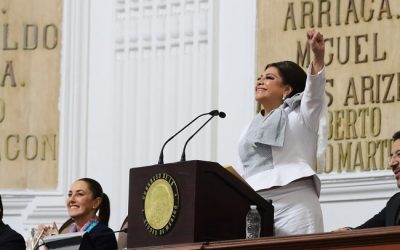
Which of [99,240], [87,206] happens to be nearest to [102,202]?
[87,206]

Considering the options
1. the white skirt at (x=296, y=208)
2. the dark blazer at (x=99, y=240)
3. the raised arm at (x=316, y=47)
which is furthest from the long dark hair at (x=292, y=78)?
the dark blazer at (x=99, y=240)

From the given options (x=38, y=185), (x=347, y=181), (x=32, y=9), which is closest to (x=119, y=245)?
(x=347, y=181)

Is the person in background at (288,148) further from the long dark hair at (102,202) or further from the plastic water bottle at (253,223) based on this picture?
the long dark hair at (102,202)

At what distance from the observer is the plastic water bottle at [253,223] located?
5742mm

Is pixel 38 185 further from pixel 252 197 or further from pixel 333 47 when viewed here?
pixel 252 197

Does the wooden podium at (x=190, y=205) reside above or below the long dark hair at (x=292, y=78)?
below

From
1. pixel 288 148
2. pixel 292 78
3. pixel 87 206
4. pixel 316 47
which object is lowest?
pixel 87 206

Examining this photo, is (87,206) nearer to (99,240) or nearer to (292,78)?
(99,240)

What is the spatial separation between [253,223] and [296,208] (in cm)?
44

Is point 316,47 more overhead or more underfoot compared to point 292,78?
more overhead

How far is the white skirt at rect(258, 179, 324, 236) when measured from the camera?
6.10 metres

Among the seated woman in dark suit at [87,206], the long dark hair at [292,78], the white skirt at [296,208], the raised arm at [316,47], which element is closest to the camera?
the raised arm at [316,47]

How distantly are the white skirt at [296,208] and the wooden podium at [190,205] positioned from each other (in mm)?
139

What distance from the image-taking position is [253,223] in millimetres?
5766
